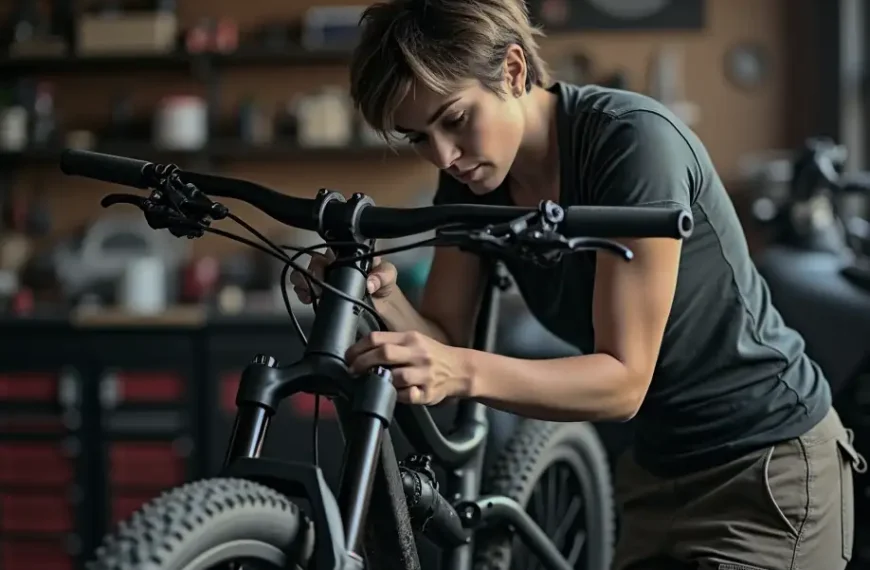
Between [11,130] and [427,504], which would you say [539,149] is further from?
[11,130]

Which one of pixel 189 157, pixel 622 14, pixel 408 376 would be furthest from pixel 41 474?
pixel 408 376

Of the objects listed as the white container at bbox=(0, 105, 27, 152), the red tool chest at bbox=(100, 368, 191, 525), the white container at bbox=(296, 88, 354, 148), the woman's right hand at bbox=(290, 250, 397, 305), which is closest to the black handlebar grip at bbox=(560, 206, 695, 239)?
the woman's right hand at bbox=(290, 250, 397, 305)

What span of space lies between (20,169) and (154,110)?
58 cm

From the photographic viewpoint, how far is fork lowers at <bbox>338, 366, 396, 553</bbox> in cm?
84

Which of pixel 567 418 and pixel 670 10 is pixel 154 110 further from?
pixel 567 418

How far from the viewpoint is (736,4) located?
3758mm

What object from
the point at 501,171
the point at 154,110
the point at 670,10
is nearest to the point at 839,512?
the point at 501,171

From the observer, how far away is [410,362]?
85 centimetres

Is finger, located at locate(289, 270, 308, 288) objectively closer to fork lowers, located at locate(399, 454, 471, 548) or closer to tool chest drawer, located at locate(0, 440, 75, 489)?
fork lowers, located at locate(399, 454, 471, 548)

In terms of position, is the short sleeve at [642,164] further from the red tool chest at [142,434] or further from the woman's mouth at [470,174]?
the red tool chest at [142,434]

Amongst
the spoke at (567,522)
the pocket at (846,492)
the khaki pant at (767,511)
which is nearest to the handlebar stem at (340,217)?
the khaki pant at (767,511)

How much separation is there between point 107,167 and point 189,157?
113 inches

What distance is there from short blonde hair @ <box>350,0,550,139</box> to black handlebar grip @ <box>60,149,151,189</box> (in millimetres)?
239

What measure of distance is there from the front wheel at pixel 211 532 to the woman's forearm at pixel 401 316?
33 cm
